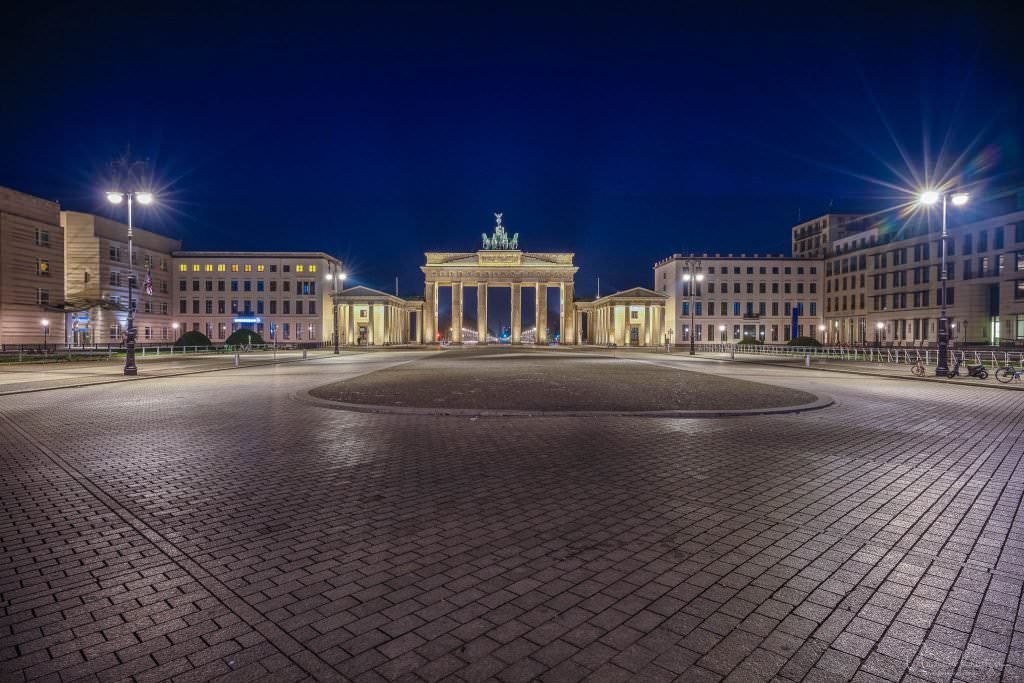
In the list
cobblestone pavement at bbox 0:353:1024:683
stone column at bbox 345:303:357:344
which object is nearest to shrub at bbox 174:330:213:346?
stone column at bbox 345:303:357:344

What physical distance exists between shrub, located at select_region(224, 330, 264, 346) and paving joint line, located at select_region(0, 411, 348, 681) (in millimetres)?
63402

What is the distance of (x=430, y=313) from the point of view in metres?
107

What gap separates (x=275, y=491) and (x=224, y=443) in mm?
→ 3885

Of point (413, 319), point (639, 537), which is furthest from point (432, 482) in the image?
point (413, 319)

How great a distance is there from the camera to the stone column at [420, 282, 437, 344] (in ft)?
349

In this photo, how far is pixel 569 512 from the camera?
6199mm

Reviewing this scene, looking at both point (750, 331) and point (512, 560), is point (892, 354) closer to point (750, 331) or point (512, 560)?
point (750, 331)

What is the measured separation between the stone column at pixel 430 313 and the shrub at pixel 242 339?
133 ft

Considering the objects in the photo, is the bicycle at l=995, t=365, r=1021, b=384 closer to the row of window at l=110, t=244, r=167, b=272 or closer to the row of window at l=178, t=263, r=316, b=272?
the row of window at l=110, t=244, r=167, b=272

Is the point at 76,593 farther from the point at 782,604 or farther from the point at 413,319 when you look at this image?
the point at 413,319

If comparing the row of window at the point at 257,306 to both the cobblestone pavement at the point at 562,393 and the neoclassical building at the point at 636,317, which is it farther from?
the cobblestone pavement at the point at 562,393

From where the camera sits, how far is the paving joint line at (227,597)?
3.32 meters

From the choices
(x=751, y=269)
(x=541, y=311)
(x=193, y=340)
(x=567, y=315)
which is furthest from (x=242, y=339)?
(x=751, y=269)

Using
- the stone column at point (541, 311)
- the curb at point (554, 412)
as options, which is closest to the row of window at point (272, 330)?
the stone column at point (541, 311)
